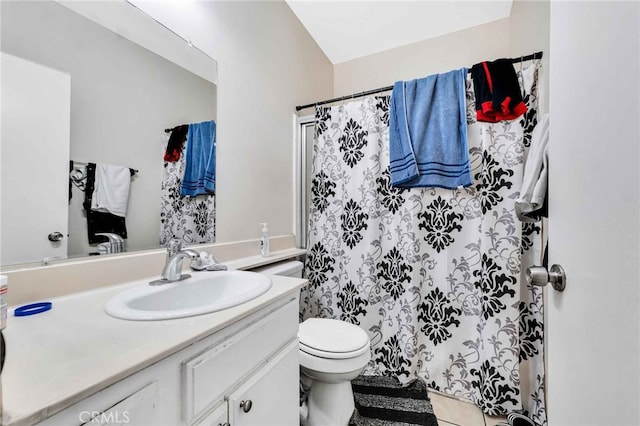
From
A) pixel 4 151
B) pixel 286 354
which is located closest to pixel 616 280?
pixel 286 354

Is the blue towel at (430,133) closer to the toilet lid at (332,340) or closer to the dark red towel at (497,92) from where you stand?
the dark red towel at (497,92)

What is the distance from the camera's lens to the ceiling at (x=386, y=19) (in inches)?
67.5

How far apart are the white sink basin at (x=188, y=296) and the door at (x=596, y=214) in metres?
0.71

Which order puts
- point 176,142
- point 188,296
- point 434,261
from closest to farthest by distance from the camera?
1. point 188,296
2. point 176,142
3. point 434,261

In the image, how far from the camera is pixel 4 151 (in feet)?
2.13

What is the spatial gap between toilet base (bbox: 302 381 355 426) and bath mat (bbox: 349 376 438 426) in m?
0.12

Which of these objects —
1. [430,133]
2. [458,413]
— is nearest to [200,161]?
[430,133]

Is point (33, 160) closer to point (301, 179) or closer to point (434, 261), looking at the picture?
point (301, 179)

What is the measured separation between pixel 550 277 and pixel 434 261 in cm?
99

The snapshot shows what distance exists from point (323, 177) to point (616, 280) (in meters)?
1.50

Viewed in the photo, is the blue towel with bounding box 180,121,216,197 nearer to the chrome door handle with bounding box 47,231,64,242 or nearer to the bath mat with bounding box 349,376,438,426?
the chrome door handle with bounding box 47,231,64,242

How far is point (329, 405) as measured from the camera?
1165 millimetres

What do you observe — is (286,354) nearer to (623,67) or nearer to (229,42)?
(623,67)

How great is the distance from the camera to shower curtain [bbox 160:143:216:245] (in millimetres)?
1052
